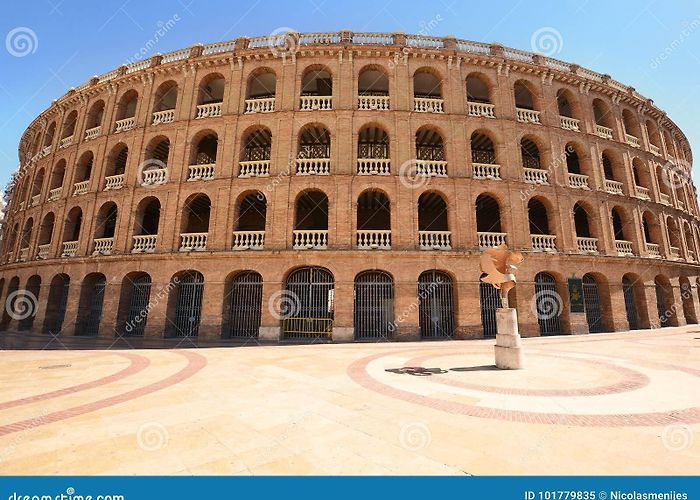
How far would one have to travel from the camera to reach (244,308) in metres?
16.5

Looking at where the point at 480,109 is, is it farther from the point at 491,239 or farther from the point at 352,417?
the point at 352,417

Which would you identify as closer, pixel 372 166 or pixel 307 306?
pixel 307 306

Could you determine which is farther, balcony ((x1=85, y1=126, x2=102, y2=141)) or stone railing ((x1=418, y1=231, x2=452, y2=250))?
balcony ((x1=85, y1=126, x2=102, y2=141))

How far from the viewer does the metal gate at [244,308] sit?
16500 mm

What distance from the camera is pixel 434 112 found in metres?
17.7

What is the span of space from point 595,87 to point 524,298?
15.9m

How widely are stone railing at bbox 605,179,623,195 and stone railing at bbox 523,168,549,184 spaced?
4829mm

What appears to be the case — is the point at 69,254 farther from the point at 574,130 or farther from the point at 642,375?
the point at 574,130

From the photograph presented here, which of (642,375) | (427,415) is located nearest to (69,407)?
(427,415)

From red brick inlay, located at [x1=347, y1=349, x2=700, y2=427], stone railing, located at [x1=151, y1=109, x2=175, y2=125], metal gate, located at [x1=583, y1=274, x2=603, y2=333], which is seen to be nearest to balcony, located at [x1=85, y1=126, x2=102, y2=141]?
stone railing, located at [x1=151, y1=109, x2=175, y2=125]

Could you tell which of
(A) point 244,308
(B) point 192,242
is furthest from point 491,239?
(B) point 192,242

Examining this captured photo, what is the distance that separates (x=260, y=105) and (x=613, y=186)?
2255 centimetres

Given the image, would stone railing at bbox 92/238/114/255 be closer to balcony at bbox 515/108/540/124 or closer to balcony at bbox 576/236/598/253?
balcony at bbox 515/108/540/124

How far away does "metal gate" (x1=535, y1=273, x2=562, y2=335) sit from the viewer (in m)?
17.0
